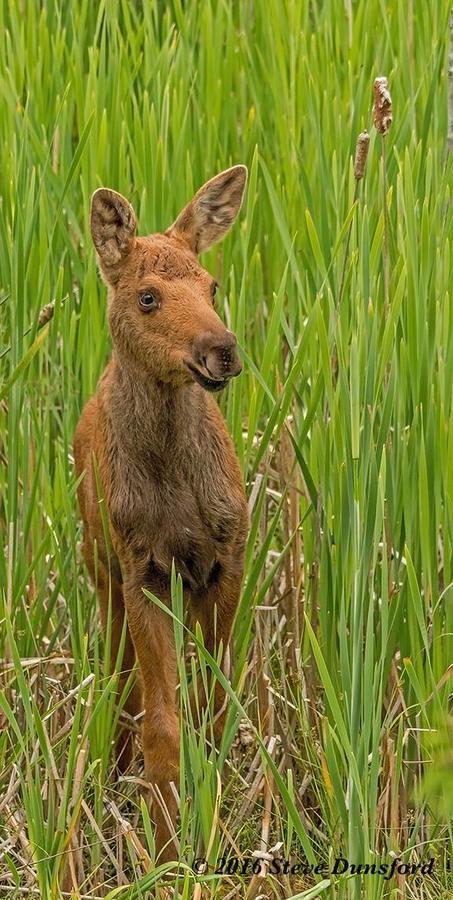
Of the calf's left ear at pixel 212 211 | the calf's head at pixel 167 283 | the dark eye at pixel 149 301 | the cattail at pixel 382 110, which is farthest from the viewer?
the calf's left ear at pixel 212 211

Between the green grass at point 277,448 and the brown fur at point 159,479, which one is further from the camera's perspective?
the brown fur at point 159,479

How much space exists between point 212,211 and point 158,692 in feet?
4.32

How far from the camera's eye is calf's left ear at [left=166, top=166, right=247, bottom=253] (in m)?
3.92

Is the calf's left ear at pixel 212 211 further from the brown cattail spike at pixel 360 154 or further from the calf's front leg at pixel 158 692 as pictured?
the calf's front leg at pixel 158 692

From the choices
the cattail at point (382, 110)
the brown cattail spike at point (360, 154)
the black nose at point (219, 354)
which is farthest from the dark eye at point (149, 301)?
the cattail at point (382, 110)

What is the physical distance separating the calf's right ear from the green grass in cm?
30

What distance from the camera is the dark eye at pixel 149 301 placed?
3.64m

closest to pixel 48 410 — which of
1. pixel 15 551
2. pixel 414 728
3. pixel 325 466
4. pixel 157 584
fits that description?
pixel 15 551

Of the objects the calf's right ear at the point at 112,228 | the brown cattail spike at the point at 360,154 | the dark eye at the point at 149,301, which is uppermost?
the brown cattail spike at the point at 360,154

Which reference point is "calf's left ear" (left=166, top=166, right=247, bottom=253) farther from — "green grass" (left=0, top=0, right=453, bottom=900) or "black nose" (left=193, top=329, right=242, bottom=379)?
"black nose" (left=193, top=329, right=242, bottom=379)

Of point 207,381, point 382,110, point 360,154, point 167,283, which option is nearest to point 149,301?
point 167,283

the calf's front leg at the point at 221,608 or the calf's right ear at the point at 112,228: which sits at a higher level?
the calf's right ear at the point at 112,228

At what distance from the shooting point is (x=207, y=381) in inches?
132

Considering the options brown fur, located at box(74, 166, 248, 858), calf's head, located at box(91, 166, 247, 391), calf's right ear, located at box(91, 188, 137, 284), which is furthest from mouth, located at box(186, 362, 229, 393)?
calf's right ear, located at box(91, 188, 137, 284)
